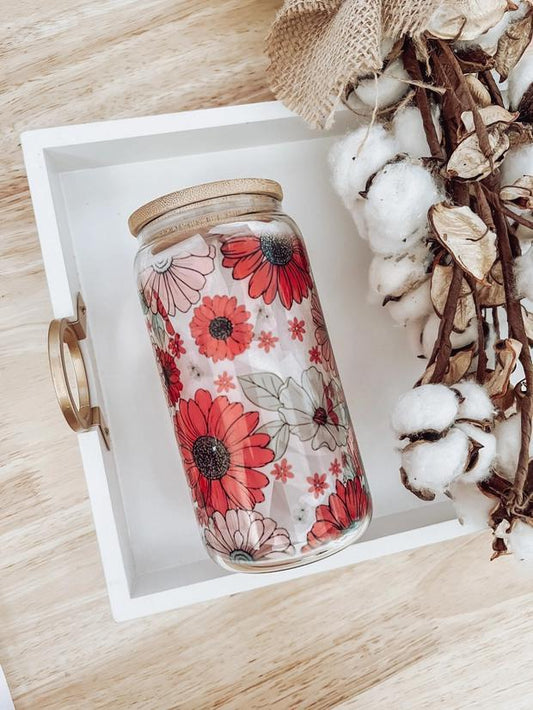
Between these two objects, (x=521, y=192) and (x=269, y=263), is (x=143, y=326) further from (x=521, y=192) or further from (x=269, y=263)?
(x=521, y=192)

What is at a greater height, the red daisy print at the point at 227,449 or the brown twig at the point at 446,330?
the brown twig at the point at 446,330

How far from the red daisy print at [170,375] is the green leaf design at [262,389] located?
0.12ft

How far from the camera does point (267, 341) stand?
34 cm

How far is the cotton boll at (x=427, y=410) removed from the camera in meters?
0.32

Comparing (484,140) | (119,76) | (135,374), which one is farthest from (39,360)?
(484,140)

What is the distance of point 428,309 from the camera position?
0.37 m

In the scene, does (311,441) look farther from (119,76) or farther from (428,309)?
(119,76)

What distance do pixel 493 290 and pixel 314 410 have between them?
115 mm

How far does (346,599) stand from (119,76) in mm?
408

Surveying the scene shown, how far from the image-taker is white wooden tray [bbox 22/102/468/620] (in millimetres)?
375

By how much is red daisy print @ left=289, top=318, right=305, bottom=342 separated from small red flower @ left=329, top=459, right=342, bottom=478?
0.07 m

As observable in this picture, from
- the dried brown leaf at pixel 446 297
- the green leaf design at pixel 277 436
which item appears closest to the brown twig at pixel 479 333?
the dried brown leaf at pixel 446 297

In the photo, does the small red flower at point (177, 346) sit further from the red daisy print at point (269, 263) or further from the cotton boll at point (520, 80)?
the cotton boll at point (520, 80)

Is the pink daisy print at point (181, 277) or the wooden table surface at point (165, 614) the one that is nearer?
the pink daisy print at point (181, 277)
